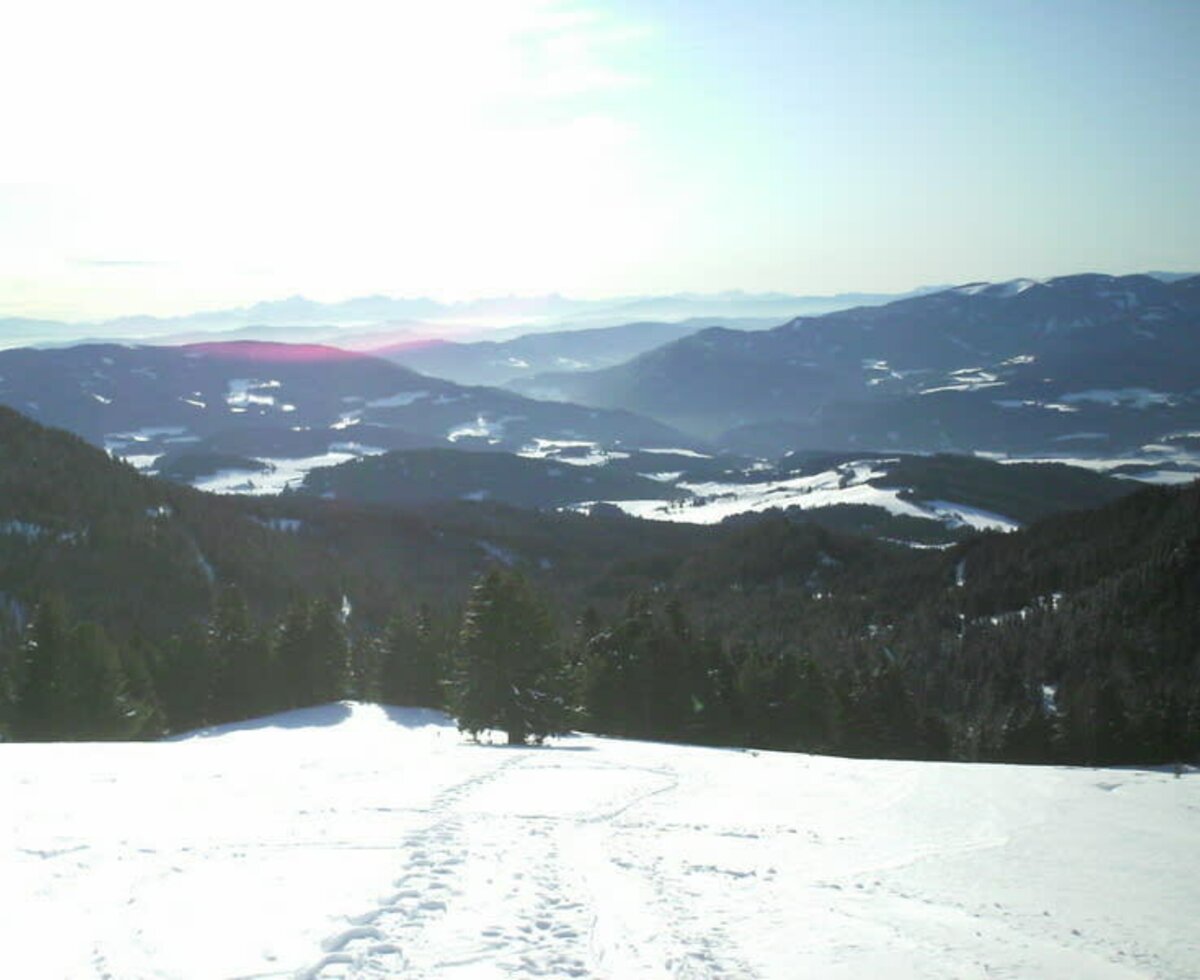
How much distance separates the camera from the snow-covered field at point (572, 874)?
44.9ft

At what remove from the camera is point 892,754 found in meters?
67.4

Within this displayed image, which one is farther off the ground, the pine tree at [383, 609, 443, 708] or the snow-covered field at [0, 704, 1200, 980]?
the snow-covered field at [0, 704, 1200, 980]

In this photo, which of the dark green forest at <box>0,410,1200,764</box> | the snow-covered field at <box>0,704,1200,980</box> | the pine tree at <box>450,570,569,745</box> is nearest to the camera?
the snow-covered field at <box>0,704,1200,980</box>

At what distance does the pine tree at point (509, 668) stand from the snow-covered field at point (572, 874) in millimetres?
16910

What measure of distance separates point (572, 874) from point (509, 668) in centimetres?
3151

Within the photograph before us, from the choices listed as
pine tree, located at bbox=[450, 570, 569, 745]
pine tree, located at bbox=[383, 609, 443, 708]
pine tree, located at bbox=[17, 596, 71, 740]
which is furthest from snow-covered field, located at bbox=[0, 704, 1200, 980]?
pine tree, located at bbox=[383, 609, 443, 708]

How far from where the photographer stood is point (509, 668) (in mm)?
48750

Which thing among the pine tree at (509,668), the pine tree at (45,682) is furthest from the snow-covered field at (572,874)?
the pine tree at (45,682)

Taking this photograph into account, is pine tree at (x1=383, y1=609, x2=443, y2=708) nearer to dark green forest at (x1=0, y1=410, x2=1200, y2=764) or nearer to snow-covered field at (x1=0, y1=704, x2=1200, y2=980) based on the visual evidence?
dark green forest at (x1=0, y1=410, x2=1200, y2=764)

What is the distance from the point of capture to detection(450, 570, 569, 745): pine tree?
158 ft

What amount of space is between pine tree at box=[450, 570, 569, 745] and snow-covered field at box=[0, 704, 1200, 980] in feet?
55.5

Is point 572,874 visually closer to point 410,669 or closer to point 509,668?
point 509,668

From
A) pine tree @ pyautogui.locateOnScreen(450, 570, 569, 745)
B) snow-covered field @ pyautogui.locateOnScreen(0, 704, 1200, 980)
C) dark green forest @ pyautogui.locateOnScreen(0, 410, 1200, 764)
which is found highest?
snow-covered field @ pyautogui.locateOnScreen(0, 704, 1200, 980)

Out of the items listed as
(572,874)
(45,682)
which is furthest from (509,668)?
(572,874)
